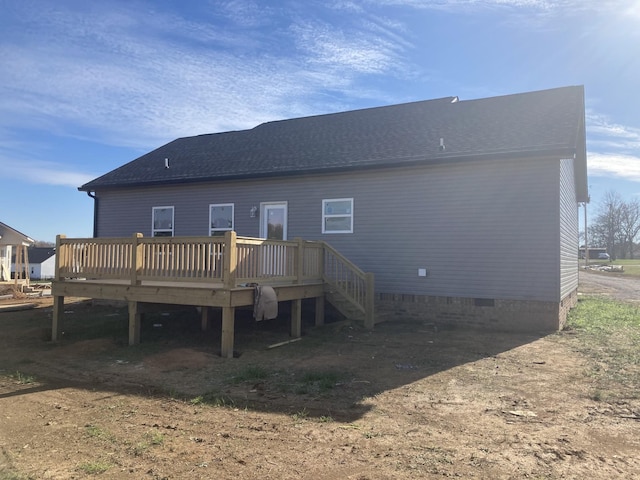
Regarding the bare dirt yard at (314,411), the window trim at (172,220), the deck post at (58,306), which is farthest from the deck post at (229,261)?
the window trim at (172,220)

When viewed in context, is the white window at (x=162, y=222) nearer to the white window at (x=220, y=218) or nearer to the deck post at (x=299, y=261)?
the white window at (x=220, y=218)

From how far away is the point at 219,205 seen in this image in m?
14.0

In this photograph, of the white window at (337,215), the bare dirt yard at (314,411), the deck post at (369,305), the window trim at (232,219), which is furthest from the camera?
the window trim at (232,219)

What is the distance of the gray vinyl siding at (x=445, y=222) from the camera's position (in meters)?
10.1

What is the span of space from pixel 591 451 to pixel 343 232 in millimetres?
8743

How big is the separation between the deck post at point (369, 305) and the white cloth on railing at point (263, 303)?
9.59ft

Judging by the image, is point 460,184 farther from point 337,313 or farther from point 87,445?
point 87,445

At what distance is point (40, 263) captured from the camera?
5381cm

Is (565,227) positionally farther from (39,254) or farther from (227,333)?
(39,254)

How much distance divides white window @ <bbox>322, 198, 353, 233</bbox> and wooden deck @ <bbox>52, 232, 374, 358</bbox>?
150 cm

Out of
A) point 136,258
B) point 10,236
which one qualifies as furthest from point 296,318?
point 10,236

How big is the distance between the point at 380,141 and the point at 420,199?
2664mm

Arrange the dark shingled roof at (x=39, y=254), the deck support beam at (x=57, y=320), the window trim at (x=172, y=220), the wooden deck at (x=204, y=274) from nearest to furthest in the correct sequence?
1. the wooden deck at (x=204, y=274)
2. the deck support beam at (x=57, y=320)
3. the window trim at (x=172, y=220)
4. the dark shingled roof at (x=39, y=254)

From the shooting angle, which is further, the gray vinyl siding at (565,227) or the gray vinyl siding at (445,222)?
the gray vinyl siding at (565,227)
